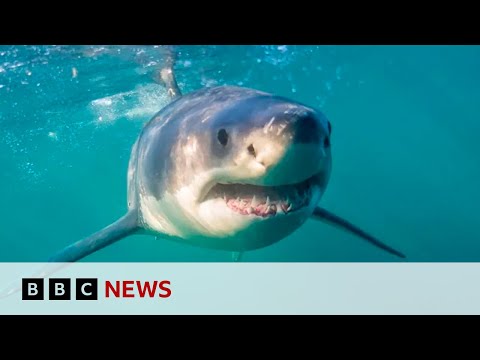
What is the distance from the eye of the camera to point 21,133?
2412cm

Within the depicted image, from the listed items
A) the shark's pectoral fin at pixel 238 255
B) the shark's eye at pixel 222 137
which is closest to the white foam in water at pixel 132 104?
the shark's pectoral fin at pixel 238 255

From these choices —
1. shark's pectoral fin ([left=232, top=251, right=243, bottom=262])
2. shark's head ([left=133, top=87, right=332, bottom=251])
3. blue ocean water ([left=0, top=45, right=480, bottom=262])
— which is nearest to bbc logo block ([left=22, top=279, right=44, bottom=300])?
shark's head ([left=133, top=87, right=332, bottom=251])

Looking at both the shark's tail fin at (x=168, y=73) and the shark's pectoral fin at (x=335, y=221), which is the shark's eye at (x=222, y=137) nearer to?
the shark's pectoral fin at (x=335, y=221)

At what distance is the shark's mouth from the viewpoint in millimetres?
3025

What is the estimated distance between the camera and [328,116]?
39.8m

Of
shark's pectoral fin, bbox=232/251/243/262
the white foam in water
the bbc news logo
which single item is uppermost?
the white foam in water

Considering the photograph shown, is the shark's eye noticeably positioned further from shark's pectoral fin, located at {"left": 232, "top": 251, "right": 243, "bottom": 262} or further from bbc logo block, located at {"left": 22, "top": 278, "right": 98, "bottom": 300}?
shark's pectoral fin, located at {"left": 232, "top": 251, "right": 243, "bottom": 262}

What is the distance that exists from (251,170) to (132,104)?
1937cm

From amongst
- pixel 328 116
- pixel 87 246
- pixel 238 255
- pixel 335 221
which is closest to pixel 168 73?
pixel 238 255

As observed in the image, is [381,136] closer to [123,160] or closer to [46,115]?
[123,160]

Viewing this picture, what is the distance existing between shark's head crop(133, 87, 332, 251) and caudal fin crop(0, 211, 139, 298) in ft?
5.85

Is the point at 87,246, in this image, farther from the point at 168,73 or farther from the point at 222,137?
the point at 168,73

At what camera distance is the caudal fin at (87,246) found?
481cm

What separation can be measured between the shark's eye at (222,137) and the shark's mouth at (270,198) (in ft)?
1.08
